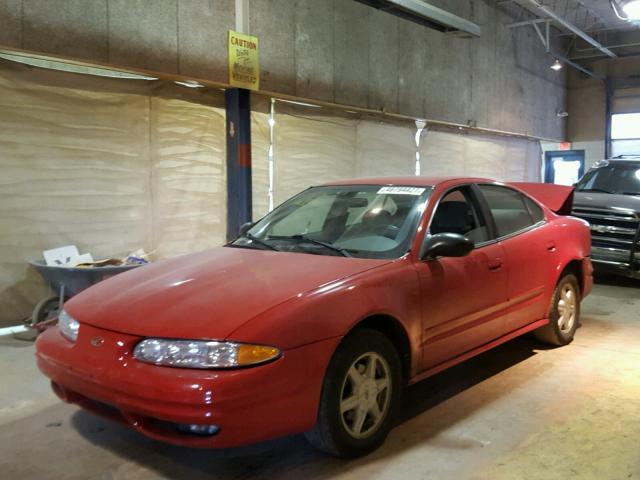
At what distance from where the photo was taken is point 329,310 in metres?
2.90

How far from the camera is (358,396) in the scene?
10.1 feet

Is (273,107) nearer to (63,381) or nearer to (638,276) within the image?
(638,276)

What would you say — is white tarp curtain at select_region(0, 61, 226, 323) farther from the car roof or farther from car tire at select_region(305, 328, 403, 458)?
car tire at select_region(305, 328, 403, 458)

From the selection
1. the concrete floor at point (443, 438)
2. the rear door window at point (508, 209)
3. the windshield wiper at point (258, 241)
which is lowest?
the concrete floor at point (443, 438)

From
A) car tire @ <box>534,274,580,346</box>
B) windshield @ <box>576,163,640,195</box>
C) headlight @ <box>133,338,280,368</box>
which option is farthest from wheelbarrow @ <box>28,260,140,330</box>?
windshield @ <box>576,163,640,195</box>

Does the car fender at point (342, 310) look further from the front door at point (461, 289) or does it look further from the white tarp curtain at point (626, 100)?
the white tarp curtain at point (626, 100)

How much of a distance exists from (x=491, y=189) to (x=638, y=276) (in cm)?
439

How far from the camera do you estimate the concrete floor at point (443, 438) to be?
9.86ft

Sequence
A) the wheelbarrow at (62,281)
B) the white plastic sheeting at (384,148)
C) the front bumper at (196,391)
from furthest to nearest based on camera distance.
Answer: the white plastic sheeting at (384,148)
the wheelbarrow at (62,281)
the front bumper at (196,391)

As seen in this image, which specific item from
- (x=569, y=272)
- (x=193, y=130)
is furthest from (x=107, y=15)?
(x=569, y=272)

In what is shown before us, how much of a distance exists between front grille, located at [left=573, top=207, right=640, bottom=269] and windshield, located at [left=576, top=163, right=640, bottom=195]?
2.78 ft

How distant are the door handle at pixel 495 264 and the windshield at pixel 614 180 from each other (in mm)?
5627

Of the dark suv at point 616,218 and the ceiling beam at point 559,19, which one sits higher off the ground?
the ceiling beam at point 559,19

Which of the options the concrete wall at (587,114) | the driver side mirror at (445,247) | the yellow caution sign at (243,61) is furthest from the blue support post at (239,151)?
the concrete wall at (587,114)
